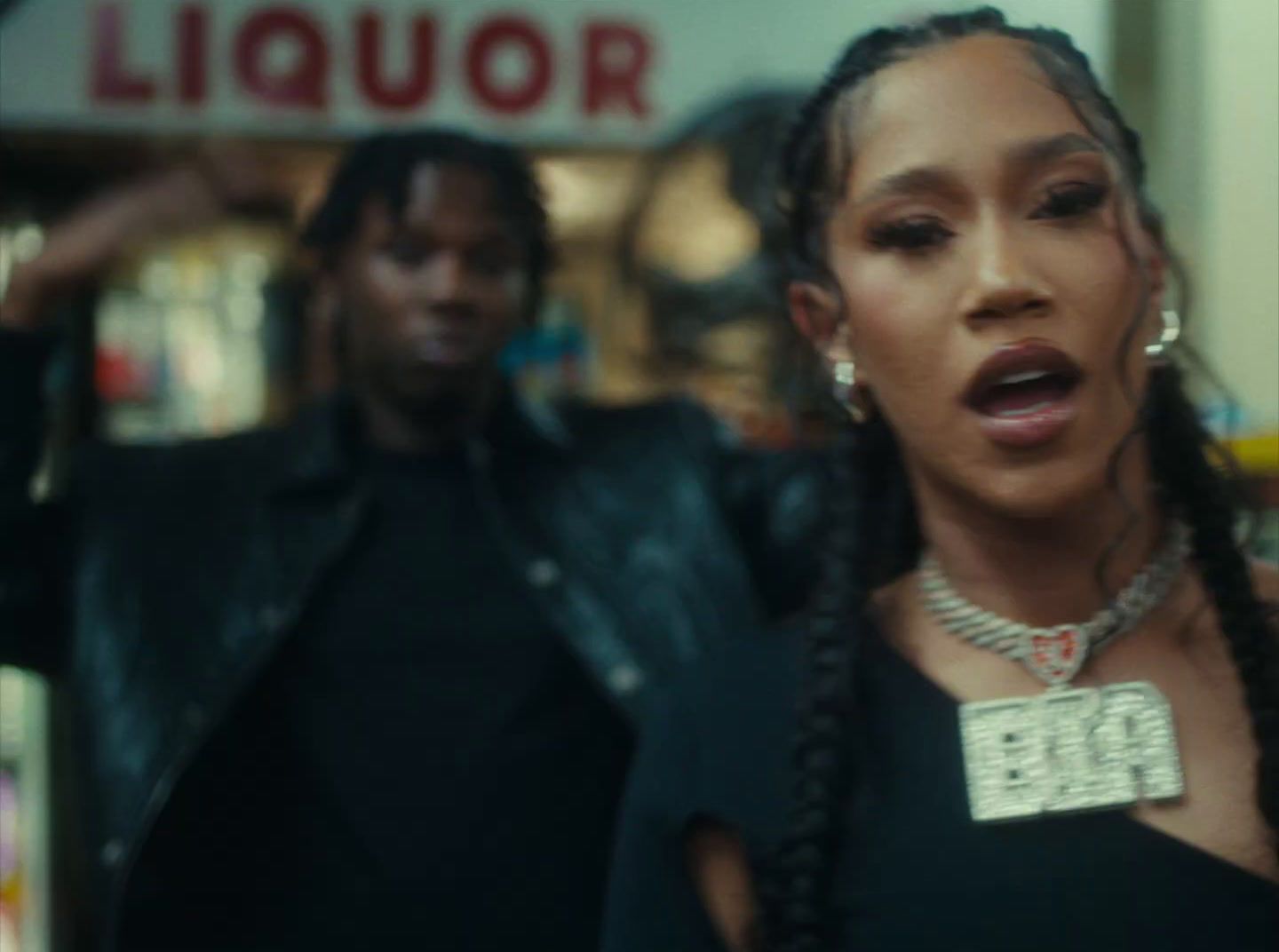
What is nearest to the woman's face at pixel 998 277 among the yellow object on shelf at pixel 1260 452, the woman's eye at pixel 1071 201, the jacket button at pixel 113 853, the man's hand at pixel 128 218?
the woman's eye at pixel 1071 201

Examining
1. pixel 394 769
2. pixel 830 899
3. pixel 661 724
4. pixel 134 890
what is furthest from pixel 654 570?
pixel 830 899

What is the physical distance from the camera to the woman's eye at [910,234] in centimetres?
105

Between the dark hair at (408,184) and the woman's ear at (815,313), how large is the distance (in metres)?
0.76

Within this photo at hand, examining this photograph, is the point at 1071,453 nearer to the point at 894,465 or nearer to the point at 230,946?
the point at 894,465

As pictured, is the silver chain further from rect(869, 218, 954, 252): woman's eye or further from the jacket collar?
the jacket collar

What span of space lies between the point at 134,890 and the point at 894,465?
92 centimetres

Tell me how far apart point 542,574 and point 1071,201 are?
901 millimetres

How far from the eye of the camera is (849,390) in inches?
46.1

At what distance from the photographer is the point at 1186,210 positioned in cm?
171

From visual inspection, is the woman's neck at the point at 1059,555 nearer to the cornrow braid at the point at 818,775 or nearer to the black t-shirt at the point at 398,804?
the cornrow braid at the point at 818,775

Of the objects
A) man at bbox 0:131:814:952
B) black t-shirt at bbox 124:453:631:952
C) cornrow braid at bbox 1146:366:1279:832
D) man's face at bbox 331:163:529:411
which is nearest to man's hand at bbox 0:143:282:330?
man at bbox 0:131:814:952

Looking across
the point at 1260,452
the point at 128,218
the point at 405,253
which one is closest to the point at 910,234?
the point at 1260,452

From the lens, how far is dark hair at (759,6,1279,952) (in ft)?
3.36

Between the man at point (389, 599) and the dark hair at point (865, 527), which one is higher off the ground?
the dark hair at point (865, 527)
